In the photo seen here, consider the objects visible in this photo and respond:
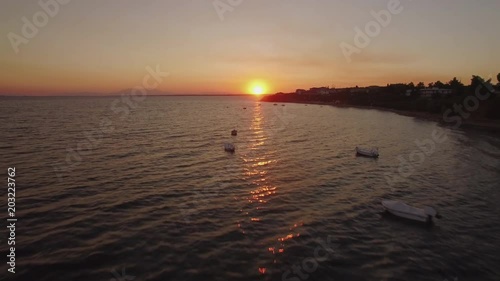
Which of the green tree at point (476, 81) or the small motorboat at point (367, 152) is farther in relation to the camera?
the green tree at point (476, 81)

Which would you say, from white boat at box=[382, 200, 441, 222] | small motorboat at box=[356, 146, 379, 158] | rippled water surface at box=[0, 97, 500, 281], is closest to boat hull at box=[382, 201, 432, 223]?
white boat at box=[382, 200, 441, 222]

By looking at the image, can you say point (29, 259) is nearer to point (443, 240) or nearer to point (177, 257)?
point (177, 257)

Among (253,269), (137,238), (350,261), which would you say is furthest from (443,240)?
(137,238)

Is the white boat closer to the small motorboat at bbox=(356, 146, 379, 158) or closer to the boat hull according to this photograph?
the boat hull

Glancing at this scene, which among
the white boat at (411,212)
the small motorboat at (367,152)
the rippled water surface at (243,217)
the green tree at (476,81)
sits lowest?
the rippled water surface at (243,217)

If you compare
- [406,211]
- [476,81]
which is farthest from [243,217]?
[476,81]

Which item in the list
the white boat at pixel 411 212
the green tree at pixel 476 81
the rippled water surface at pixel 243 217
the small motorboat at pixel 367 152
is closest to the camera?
the rippled water surface at pixel 243 217

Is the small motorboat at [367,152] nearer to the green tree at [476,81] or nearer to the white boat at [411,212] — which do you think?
the white boat at [411,212]

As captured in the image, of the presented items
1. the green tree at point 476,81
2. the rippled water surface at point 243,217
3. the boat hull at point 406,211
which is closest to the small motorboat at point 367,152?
the rippled water surface at point 243,217
